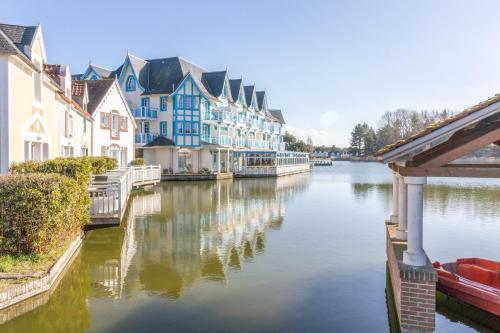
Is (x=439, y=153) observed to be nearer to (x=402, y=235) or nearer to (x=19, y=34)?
(x=402, y=235)

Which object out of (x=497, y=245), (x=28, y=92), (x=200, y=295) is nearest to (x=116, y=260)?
(x=200, y=295)

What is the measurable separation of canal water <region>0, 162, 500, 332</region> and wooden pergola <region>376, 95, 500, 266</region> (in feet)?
6.07

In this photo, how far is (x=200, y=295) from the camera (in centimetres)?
749

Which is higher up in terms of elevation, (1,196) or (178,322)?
(1,196)

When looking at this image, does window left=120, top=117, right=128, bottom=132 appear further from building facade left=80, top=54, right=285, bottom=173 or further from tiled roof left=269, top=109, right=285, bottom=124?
tiled roof left=269, top=109, right=285, bottom=124

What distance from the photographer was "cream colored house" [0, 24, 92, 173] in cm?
1206

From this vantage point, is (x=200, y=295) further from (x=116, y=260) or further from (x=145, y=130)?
(x=145, y=130)

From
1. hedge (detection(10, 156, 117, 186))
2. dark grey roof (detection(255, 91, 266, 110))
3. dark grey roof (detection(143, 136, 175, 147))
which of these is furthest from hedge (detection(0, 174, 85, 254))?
dark grey roof (detection(255, 91, 266, 110))

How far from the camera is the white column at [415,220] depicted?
230 inches

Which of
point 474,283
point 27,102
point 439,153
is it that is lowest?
point 474,283

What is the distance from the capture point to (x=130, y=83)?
41.9m

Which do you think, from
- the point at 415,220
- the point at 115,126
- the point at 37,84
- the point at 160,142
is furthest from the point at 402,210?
the point at 160,142

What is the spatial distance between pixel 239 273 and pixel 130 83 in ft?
121

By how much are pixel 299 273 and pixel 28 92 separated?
35.8 feet
